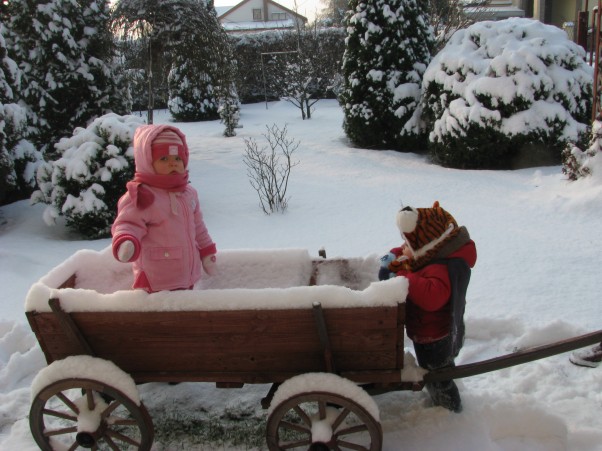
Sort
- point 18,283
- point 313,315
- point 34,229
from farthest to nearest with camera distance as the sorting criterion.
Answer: point 34,229
point 18,283
point 313,315

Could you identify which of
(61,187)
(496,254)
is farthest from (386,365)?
(61,187)

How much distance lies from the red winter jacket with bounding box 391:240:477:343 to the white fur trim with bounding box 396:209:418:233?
0.19 m

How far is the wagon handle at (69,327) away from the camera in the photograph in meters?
2.35

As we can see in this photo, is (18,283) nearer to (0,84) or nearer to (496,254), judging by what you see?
(0,84)

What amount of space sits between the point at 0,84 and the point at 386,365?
6.49 m

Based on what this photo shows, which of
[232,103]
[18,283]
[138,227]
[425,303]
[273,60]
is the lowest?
[18,283]

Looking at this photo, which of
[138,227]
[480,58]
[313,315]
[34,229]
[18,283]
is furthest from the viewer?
[480,58]

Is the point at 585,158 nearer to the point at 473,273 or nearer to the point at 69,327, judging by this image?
the point at 473,273

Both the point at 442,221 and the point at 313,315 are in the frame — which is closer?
the point at 313,315

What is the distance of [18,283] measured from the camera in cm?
485

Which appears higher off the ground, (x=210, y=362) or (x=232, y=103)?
(x=232, y=103)

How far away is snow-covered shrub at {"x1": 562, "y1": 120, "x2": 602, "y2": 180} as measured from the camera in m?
6.33

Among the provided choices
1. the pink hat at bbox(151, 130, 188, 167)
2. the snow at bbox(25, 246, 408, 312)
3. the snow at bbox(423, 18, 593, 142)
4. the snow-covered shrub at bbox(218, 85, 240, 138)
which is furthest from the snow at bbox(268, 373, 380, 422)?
the snow-covered shrub at bbox(218, 85, 240, 138)

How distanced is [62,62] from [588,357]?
25.5ft
